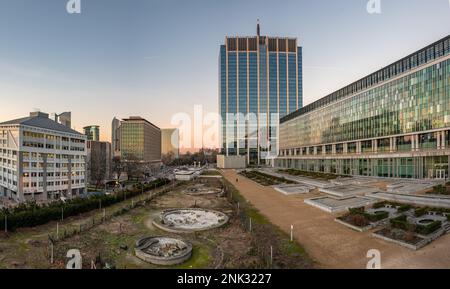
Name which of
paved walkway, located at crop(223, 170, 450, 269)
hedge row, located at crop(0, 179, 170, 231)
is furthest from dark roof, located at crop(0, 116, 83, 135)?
paved walkway, located at crop(223, 170, 450, 269)

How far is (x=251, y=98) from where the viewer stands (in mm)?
139625

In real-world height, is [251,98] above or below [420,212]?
above

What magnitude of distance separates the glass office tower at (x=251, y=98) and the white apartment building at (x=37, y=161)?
3528 inches

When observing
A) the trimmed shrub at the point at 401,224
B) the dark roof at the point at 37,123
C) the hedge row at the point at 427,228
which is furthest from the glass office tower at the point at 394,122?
the dark roof at the point at 37,123

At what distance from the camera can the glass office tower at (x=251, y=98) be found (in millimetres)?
139250

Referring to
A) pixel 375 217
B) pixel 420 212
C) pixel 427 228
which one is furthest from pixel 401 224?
pixel 420 212

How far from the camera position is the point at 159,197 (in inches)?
1577

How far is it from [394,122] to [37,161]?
76.3 meters

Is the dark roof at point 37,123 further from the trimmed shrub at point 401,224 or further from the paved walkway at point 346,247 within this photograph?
the trimmed shrub at point 401,224

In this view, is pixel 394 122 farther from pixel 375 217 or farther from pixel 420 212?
pixel 375 217

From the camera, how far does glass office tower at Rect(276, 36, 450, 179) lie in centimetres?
4538

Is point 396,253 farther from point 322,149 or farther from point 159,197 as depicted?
point 322,149

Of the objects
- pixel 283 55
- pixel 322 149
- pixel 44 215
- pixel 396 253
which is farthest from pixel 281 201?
pixel 283 55
